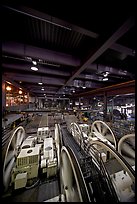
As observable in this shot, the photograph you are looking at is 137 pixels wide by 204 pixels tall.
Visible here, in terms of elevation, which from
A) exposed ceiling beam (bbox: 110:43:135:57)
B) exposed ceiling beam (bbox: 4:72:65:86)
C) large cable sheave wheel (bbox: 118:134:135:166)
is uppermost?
exposed ceiling beam (bbox: 4:72:65:86)

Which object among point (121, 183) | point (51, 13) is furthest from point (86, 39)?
point (121, 183)

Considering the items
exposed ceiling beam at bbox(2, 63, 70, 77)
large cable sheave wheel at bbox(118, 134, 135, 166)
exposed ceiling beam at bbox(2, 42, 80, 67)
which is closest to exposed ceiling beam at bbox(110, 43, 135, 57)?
exposed ceiling beam at bbox(2, 42, 80, 67)

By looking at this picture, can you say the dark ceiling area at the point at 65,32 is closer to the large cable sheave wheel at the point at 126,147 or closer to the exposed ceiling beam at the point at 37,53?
the exposed ceiling beam at the point at 37,53

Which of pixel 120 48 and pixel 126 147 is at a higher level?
pixel 120 48

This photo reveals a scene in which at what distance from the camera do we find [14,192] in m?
2.64

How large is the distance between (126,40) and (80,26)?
54.9 inches

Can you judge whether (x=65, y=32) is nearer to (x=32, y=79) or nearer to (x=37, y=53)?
(x=37, y=53)

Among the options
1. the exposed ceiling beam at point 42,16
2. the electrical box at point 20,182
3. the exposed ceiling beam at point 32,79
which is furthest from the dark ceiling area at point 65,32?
the electrical box at point 20,182

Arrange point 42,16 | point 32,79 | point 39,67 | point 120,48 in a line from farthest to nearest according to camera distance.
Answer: point 32,79 < point 39,67 < point 120,48 < point 42,16

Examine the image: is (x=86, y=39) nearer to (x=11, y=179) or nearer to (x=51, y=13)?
(x=51, y=13)

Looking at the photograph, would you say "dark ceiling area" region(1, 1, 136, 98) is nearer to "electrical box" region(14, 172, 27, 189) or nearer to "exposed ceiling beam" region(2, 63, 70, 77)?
"exposed ceiling beam" region(2, 63, 70, 77)

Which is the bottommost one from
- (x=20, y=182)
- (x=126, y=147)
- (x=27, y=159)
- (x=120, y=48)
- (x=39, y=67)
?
(x=20, y=182)

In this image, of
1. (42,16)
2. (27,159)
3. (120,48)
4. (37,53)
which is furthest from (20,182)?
(120,48)

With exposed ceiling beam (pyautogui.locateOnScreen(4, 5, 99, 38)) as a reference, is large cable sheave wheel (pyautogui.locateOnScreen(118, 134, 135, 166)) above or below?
below
